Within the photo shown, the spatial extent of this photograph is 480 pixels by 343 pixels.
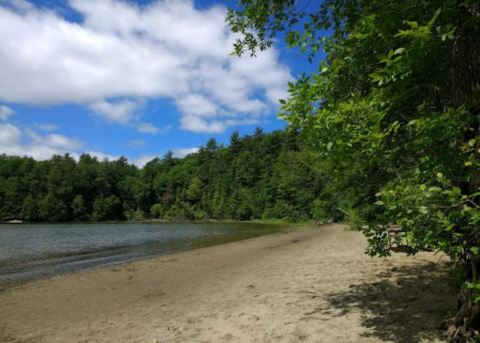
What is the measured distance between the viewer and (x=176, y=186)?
136 meters

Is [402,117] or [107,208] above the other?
[107,208]

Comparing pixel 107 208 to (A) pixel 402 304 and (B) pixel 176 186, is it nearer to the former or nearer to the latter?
(B) pixel 176 186

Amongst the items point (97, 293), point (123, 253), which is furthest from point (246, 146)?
point (97, 293)

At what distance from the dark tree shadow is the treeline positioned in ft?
221

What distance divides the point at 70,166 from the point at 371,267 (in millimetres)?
129096

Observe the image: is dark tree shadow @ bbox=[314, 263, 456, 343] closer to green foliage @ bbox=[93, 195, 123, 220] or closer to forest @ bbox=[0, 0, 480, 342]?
forest @ bbox=[0, 0, 480, 342]

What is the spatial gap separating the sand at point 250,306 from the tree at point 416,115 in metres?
1.78

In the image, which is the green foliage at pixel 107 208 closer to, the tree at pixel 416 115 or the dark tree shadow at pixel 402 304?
the dark tree shadow at pixel 402 304

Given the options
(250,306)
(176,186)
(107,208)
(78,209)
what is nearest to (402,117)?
(250,306)

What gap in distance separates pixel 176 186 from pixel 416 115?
135 m

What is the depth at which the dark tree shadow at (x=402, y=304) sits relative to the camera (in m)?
5.24

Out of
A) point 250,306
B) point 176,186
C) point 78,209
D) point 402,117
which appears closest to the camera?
point 402,117

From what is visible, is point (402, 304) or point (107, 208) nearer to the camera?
point (402, 304)

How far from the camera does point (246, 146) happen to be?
12419 centimetres
